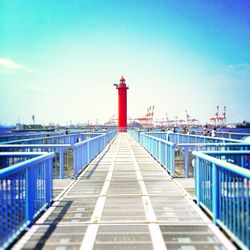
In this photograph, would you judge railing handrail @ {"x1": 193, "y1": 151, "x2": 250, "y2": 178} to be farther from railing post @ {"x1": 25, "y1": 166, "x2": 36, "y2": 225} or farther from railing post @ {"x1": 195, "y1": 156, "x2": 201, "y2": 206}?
railing post @ {"x1": 25, "y1": 166, "x2": 36, "y2": 225}

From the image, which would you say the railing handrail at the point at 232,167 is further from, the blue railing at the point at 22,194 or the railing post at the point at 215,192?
the blue railing at the point at 22,194

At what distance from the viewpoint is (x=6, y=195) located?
462cm

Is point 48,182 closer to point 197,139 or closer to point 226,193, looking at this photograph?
point 226,193

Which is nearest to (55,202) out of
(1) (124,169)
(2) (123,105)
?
(1) (124,169)

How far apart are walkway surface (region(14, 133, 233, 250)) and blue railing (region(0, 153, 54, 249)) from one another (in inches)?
8.7

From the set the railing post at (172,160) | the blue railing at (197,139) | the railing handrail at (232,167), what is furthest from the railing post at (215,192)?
the blue railing at (197,139)

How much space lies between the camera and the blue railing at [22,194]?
4.57 m

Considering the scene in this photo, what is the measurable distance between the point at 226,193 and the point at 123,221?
194cm

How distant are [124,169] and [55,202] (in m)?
5.74

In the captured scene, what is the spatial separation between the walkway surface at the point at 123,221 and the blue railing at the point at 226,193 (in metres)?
0.26

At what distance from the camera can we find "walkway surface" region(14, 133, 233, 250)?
4.88 m

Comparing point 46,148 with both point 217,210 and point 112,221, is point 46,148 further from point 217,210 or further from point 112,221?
point 217,210

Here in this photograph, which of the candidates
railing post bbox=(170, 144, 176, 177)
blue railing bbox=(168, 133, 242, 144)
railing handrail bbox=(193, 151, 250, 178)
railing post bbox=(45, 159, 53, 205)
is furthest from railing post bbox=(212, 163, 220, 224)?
blue railing bbox=(168, 133, 242, 144)

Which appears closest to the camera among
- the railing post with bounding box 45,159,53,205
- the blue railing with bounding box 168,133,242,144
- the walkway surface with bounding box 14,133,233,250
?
the walkway surface with bounding box 14,133,233,250
